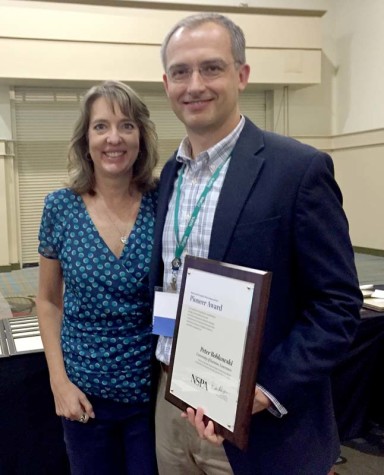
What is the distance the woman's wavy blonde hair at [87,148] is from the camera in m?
1.50

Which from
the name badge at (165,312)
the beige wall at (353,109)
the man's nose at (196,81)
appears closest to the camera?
the man's nose at (196,81)

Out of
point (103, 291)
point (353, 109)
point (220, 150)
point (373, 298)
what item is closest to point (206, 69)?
point (220, 150)

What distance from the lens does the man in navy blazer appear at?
1.04 metres

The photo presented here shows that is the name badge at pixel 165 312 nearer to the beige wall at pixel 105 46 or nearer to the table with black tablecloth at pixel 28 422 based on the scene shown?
the table with black tablecloth at pixel 28 422

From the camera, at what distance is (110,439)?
148 centimetres

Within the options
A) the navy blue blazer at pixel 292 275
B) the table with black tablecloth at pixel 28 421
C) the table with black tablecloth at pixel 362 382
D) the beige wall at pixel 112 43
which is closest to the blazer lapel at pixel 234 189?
the navy blue blazer at pixel 292 275

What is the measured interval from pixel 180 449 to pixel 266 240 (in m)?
0.68

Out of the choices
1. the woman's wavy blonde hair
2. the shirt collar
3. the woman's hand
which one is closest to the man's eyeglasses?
the shirt collar

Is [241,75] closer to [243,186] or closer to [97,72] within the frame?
[243,186]

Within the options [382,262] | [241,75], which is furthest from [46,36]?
[241,75]

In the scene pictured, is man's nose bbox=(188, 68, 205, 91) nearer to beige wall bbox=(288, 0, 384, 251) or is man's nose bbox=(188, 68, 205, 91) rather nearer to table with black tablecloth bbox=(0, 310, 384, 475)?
table with black tablecloth bbox=(0, 310, 384, 475)

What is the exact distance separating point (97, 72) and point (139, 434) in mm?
7023

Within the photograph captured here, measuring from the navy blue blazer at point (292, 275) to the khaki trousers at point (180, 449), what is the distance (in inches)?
4.8

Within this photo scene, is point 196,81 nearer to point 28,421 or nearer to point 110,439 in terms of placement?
point 110,439
